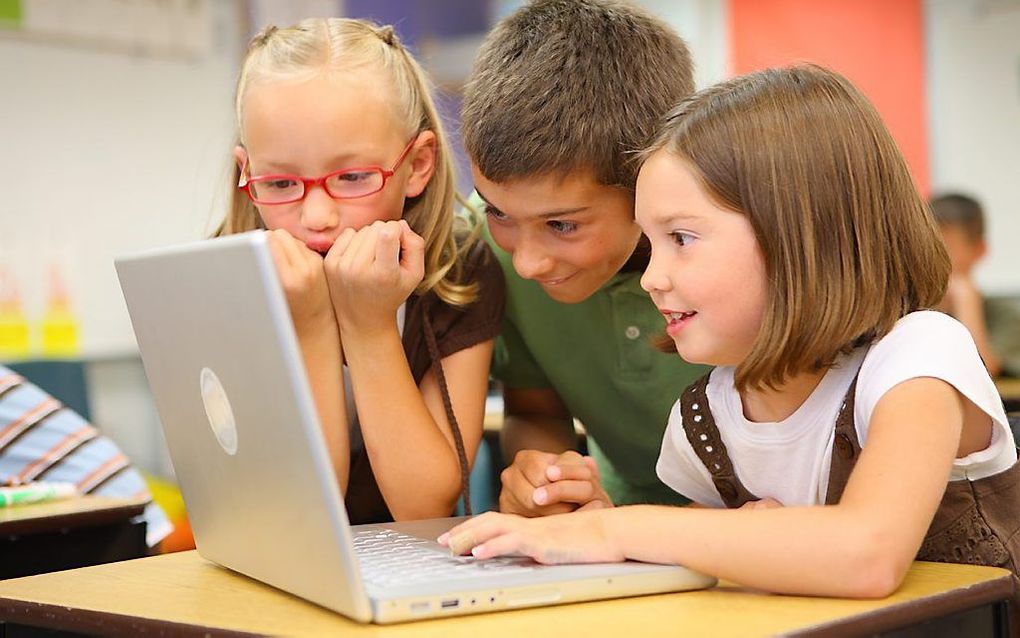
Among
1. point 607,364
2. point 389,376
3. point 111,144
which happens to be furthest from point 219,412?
point 111,144

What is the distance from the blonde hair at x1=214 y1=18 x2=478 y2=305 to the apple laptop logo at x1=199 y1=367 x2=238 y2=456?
0.56 meters

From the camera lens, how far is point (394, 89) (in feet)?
5.17

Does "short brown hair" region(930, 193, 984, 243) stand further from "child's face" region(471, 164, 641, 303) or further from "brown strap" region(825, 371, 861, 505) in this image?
"brown strap" region(825, 371, 861, 505)

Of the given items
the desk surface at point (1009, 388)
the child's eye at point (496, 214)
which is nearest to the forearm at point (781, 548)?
the child's eye at point (496, 214)

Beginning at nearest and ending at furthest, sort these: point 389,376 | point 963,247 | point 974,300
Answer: point 389,376
point 974,300
point 963,247

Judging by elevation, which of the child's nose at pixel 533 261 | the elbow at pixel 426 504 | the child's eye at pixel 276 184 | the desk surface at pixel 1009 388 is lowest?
the desk surface at pixel 1009 388

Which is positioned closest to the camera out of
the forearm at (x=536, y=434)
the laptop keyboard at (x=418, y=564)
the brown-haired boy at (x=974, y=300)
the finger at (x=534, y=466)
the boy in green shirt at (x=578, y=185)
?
the laptop keyboard at (x=418, y=564)

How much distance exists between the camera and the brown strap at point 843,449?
1.16m

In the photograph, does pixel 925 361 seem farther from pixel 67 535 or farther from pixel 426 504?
pixel 67 535

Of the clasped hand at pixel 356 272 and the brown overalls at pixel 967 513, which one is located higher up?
the clasped hand at pixel 356 272

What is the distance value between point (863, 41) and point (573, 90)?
475 cm

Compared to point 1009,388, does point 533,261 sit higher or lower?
higher

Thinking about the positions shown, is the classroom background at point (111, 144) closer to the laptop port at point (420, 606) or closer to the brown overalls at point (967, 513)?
the brown overalls at point (967, 513)

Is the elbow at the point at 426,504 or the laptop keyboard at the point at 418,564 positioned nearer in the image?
the laptop keyboard at the point at 418,564
